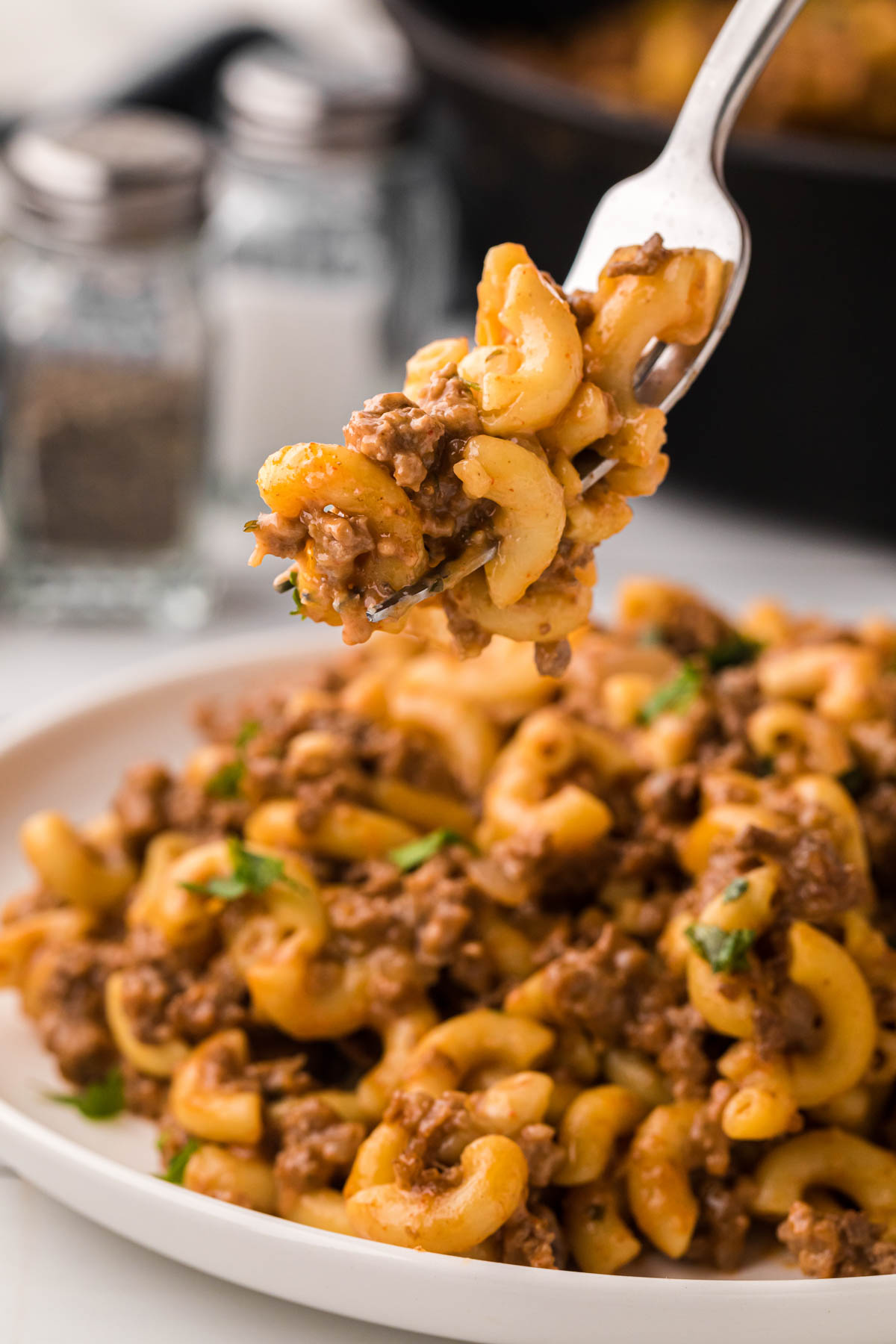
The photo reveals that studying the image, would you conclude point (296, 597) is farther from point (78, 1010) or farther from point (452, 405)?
point (78, 1010)

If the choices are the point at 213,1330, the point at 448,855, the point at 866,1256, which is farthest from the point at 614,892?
the point at 213,1330

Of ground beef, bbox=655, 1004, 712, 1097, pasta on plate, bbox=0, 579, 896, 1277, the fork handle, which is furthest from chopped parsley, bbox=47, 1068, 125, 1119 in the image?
the fork handle

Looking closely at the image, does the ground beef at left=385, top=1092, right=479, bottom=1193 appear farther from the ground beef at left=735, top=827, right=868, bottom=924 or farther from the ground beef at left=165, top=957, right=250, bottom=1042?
the ground beef at left=735, top=827, right=868, bottom=924

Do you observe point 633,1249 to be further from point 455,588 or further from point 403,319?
point 403,319

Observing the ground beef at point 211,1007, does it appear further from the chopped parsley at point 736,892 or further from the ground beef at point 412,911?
the chopped parsley at point 736,892

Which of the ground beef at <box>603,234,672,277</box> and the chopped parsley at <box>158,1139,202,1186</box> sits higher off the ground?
the ground beef at <box>603,234,672,277</box>

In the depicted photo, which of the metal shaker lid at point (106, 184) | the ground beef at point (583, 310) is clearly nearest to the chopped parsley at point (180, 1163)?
the ground beef at point (583, 310)

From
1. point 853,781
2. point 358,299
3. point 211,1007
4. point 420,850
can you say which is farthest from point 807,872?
point 358,299
